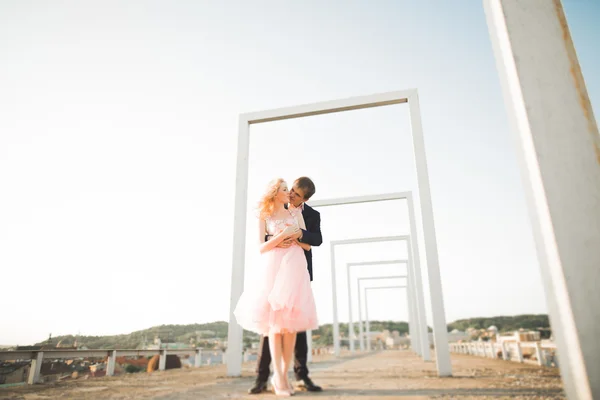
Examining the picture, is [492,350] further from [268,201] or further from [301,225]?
[268,201]

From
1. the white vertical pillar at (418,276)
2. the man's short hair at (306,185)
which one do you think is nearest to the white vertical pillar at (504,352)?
the white vertical pillar at (418,276)

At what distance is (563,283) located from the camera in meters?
1.05

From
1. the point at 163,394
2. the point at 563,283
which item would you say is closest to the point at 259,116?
the point at 163,394

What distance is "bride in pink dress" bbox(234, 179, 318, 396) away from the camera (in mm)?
2506

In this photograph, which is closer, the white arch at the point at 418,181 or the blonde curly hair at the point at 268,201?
the blonde curly hair at the point at 268,201

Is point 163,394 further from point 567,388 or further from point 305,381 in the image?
point 567,388

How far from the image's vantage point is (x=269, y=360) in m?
2.79

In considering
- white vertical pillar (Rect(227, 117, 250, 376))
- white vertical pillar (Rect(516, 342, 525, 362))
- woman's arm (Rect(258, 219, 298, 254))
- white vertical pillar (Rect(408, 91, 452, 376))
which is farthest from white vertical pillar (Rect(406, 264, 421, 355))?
woman's arm (Rect(258, 219, 298, 254))

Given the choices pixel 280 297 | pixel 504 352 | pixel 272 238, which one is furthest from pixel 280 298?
pixel 504 352

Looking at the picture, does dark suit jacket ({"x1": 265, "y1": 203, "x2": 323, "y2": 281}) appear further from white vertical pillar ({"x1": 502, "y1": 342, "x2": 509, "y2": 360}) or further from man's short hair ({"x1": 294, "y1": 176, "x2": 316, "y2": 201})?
white vertical pillar ({"x1": 502, "y1": 342, "x2": 509, "y2": 360})

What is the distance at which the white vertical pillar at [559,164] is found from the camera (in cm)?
102

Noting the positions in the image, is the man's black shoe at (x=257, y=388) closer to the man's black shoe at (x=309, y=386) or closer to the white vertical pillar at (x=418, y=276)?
the man's black shoe at (x=309, y=386)

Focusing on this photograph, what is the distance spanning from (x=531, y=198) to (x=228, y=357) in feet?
12.6

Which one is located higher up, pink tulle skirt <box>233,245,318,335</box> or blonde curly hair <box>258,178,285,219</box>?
blonde curly hair <box>258,178,285,219</box>
